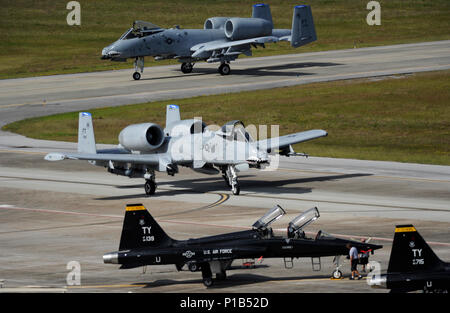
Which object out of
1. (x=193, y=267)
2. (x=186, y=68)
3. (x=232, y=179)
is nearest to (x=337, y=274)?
(x=193, y=267)

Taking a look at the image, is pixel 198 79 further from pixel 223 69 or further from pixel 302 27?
pixel 302 27

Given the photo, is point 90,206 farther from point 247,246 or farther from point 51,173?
point 247,246

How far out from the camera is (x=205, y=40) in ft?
249

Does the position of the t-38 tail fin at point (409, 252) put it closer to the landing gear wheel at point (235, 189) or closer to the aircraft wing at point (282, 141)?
the landing gear wheel at point (235, 189)

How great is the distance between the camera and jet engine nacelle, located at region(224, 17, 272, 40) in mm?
75125

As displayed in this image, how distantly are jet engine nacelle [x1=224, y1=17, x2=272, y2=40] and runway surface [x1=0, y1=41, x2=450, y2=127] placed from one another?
369 centimetres

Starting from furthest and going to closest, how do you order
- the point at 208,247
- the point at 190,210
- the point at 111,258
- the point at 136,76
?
the point at 136,76 → the point at 190,210 → the point at 208,247 → the point at 111,258

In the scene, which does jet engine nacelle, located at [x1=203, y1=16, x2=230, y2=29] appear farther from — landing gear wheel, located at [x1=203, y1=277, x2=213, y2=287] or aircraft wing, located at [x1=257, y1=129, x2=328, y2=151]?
landing gear wheel, located at [x1=203, y1=277, x2=213, y2=287]

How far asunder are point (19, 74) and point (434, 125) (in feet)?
163

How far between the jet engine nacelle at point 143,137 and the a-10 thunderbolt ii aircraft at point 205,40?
37063 millimetres

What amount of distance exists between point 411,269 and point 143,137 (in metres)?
20.2

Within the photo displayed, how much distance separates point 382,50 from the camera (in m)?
91.9

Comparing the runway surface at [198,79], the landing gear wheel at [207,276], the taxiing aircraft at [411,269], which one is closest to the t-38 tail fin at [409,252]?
the taxiing aircraft at [411,269]
